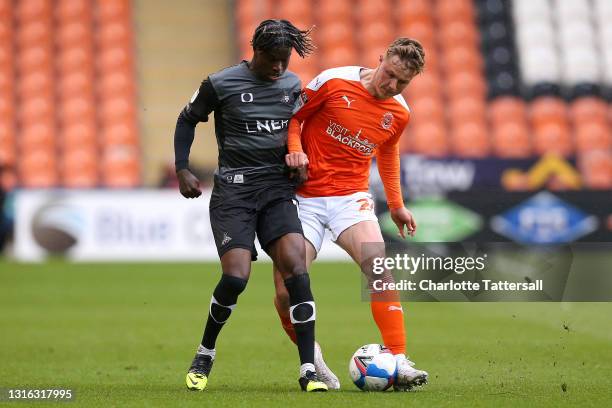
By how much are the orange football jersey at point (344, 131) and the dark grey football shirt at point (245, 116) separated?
0.40 ft

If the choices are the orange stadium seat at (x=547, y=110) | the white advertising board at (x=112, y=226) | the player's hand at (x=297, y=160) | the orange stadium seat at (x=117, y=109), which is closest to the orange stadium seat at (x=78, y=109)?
the orange stadium seat at (x=117, y=109)

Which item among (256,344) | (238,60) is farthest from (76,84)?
(256,344)

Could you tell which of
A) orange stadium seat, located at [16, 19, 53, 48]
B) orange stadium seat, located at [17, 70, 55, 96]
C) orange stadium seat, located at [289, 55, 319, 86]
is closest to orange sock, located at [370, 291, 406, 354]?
orange stadium seat, located at [289, 55, 319, 86]

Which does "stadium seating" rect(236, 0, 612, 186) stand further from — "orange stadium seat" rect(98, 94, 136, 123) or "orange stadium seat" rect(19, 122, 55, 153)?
"orange stadium seat" rect(19, 122, 55, 153)

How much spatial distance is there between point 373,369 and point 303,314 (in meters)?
0.48

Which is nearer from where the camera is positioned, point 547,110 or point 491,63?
point 547,110

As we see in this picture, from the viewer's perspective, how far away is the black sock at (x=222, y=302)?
5.96 metres

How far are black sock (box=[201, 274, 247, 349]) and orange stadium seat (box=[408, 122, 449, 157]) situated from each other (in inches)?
535

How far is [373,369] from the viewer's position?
19.6ft

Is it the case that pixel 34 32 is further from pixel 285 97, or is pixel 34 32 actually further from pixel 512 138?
pixel 285 97

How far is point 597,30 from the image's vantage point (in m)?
21.4

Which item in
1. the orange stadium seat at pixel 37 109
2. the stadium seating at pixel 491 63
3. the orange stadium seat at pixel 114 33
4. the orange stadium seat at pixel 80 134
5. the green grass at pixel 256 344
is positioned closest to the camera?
the green grass at pixel 256 344

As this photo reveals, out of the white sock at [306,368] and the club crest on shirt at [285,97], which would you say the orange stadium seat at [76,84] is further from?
the white sock at [306,368]

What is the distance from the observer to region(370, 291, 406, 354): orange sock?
612 cm
